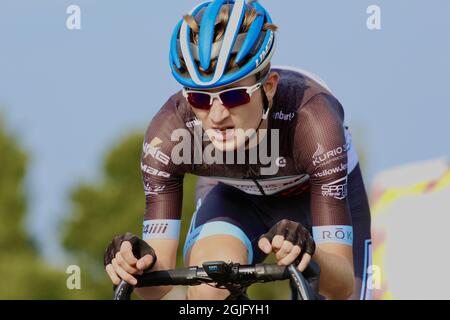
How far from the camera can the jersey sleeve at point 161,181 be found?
8.30 meters

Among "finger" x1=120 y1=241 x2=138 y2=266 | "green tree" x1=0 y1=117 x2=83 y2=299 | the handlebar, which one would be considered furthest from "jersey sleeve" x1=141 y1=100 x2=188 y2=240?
"green tree" x1=0 y1=117 x2=83 y2=299

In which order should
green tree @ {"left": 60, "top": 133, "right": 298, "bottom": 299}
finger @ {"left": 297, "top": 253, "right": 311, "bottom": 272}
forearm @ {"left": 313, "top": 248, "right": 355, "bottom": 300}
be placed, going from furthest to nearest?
green tree @ {"left": 60, "top": 133, "right": 298, "bottom": 299}, forearm @ {"left": 313, "top": 248, "right": 355, "bottom": 300}, finger @ {"left": 297, "top": 253, "right": 311, "bottom": 272}

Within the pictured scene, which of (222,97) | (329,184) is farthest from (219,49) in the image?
(329,184)

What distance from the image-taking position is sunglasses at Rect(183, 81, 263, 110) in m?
7.59

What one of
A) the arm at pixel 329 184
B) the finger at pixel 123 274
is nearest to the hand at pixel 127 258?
the finger at pixel 123 274

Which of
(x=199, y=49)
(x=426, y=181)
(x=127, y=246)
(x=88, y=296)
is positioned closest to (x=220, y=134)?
(x=199, y=49)

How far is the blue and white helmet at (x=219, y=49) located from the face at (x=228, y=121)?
0.11 m

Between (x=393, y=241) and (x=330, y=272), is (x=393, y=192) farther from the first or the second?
(x=330, y=272)

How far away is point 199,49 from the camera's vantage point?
25.2 ft

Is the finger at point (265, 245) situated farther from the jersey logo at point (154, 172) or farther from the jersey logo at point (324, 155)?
the jersey logo at point (154, 172)

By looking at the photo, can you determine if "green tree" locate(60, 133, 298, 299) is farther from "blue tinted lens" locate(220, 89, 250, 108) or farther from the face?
"blue tinted lens" locate(220, 89, 250, 108)

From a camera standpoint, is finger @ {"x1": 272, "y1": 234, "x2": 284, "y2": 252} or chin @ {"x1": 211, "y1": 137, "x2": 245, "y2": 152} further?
chin @ {"x1": 211, "y1": 137, "x2": 245, "y2": 152}

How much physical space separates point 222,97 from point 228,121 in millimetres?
203

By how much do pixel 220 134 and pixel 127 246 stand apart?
4.10 ft
